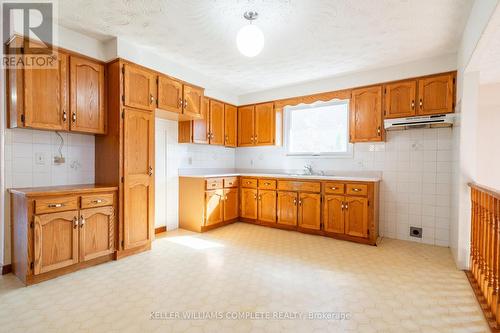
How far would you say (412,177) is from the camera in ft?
12.2

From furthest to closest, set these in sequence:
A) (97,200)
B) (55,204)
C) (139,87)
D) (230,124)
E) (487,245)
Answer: (230,124)
(139,87)
(97,200)
(55,204)
(487,245)

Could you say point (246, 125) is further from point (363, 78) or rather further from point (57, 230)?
point (57, 230)

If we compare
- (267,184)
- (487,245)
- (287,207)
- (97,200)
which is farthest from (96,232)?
(487,245)

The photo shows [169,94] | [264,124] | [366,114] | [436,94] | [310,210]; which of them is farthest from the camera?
[264,124]

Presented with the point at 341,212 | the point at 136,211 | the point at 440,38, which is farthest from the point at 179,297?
the point at 440,38

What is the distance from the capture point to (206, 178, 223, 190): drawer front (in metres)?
4.17

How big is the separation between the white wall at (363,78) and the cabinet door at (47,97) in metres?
3.27

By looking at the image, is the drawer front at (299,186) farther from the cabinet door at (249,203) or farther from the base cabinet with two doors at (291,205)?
the cabinet door at (249,203)

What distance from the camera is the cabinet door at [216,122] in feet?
15.5

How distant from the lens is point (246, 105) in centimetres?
526

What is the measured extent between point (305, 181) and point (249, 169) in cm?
171

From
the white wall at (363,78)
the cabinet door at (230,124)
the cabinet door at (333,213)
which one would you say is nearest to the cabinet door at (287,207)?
the cabinet door at (333,213)

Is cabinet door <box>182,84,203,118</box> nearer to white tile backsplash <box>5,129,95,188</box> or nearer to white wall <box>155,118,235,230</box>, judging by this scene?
white wall <box>155,118,235,230</box>

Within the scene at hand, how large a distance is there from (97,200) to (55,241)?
530 mm
